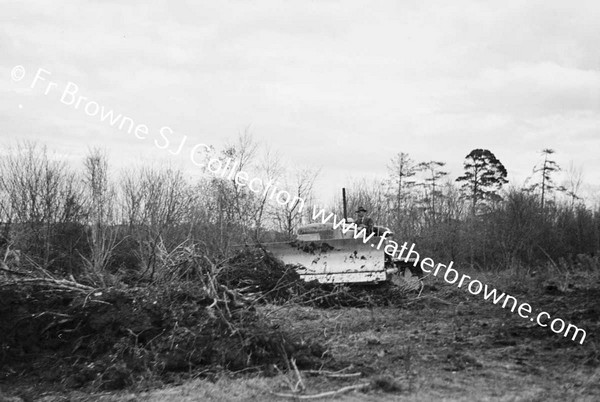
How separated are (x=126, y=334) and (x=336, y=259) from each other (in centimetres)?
577

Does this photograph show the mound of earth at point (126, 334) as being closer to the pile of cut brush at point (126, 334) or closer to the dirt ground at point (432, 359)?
the pile of cut brush at point (126, 334)

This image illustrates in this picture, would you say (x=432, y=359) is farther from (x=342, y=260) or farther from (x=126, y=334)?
(x=342, y=260)

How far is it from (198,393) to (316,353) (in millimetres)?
1599

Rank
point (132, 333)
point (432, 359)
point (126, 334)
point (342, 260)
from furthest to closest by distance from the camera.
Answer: point (342, 260), point (126, 334), point (132, 333), point (432, 359)

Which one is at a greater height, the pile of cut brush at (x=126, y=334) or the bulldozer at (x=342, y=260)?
the bulldozer at (x=342, y=260)

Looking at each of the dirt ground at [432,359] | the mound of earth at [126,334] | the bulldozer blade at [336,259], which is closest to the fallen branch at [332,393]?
the dirt ground at [432,359]

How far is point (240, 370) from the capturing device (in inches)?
253

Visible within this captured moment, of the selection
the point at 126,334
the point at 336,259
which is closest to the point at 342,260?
the point at 336,259

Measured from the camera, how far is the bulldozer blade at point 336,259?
38.3ft

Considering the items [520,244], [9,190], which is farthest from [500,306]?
[9,190]

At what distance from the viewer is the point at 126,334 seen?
7109mm

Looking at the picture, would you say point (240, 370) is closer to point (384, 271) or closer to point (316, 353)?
point (316, 353)

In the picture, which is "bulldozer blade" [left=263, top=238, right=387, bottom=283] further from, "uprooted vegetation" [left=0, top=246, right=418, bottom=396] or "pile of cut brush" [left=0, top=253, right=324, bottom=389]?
"pile of cut brush" [left=0, top=253, right=324, bottom=389]

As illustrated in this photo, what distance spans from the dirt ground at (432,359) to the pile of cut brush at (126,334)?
370 mm
